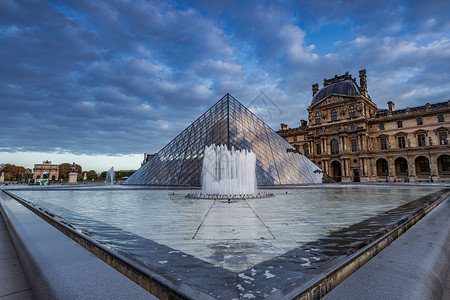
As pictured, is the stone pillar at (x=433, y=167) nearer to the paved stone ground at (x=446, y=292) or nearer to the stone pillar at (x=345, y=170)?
the stone pillar at (x=345, y=170)

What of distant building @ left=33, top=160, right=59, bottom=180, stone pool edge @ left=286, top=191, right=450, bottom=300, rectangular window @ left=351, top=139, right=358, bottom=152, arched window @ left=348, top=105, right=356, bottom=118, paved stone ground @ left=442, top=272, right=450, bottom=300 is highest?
arched window @ left=348, top=105, right=356, bottom=118

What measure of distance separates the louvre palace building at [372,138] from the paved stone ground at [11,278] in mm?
43587

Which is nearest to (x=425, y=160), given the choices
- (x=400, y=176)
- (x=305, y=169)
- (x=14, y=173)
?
(x=400, y=176)

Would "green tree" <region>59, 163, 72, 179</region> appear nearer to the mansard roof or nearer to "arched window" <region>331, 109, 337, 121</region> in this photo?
the mansard roof

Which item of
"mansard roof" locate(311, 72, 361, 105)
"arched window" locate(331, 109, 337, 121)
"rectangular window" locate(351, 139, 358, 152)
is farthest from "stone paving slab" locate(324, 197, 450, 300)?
"mansard roof" locate(311, 72, 361, 105)

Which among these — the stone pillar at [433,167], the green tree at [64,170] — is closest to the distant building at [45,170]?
the green tree at [64,170]

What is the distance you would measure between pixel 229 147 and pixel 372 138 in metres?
34.1

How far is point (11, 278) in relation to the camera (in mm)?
2166

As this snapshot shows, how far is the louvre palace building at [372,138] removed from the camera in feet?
115

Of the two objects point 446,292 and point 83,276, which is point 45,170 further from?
point 446,292

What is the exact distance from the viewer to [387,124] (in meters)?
40.2

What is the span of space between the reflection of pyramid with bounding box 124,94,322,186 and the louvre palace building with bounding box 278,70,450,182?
17252 millimetres

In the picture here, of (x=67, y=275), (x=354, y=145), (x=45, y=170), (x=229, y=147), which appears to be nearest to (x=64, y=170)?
(x=45, y=170)

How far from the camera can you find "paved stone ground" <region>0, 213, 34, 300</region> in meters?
1.82
